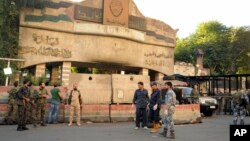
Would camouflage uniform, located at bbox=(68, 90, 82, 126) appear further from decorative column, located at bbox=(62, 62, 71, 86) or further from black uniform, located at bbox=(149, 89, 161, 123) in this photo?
decorative column, located at bbox=(62, 62, 71, 86)

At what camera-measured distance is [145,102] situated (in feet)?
40.5

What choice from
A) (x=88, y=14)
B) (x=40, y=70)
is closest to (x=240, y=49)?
(x=88, y=14)

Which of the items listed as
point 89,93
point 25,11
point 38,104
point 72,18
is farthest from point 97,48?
point 38,104

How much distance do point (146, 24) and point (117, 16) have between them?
4025mm

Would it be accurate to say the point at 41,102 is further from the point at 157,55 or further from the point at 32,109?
the point at 157,55

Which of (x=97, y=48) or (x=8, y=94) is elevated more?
(x=97, y=48)

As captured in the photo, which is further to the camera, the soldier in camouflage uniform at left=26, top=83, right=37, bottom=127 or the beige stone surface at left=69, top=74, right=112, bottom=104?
the beige stone surface at left=69, top=74, right=112, bottom=104

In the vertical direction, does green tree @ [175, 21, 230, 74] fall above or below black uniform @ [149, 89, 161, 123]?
above

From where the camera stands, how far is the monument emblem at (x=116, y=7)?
29.6 meters

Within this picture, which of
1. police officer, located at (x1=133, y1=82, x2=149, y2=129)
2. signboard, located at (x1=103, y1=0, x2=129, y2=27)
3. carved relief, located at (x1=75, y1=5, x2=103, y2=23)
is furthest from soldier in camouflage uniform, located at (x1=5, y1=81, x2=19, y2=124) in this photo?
signboard, located at (x1=103, y1=0, x2=129, y2=27)

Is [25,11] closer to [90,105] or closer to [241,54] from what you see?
[90,105]

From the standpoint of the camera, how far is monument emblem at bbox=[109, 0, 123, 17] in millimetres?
29625

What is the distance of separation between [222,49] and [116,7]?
26.8 meters

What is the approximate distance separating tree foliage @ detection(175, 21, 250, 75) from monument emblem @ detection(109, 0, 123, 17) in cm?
2380
